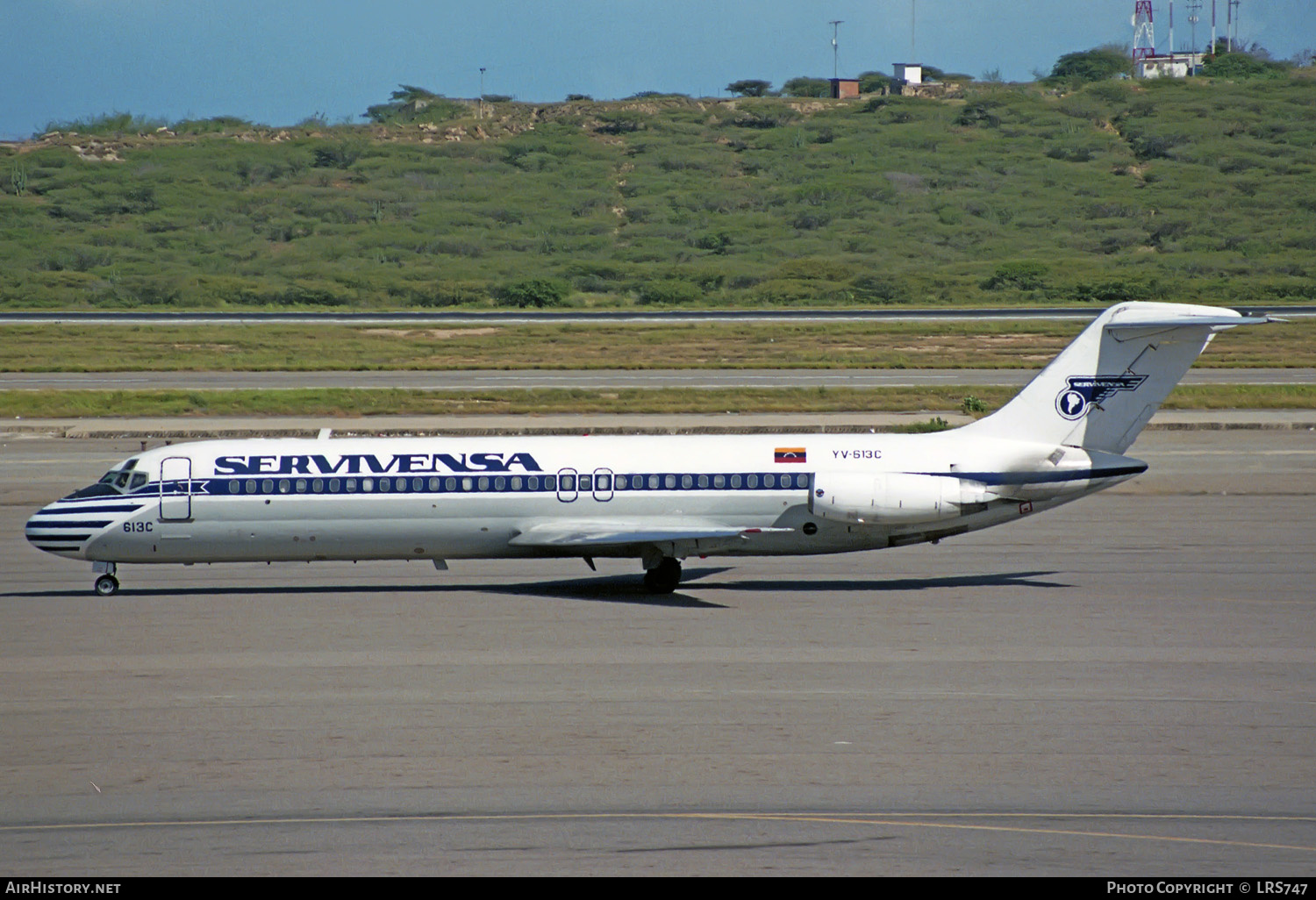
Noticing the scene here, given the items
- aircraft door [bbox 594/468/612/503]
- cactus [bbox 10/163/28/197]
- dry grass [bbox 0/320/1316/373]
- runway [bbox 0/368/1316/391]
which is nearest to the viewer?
aircraft door [bbox 594/468/612/503]

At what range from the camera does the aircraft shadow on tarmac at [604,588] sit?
23328 millimetres

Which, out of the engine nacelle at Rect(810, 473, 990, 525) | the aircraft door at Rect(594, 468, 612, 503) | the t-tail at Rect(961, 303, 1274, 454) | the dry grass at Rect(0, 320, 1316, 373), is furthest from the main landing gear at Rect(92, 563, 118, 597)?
the dry grass at Rect(0, 320, 1316, 373)

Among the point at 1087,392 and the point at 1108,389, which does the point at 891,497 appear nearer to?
the point at 1087,392

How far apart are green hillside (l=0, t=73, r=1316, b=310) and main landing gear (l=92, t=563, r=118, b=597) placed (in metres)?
69.1

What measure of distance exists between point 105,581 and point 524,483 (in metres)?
7.39

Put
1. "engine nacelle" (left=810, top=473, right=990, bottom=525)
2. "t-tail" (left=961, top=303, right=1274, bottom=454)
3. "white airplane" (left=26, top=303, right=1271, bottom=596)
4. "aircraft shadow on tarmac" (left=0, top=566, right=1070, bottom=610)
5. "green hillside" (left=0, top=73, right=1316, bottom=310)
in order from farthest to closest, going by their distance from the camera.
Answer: "green hillside" (left=0, top=73, right=1316, bottom=310), "t-tail" (left=961, top=303, right=1274, bottom=454), "aircraft shadow on tarmac" (left=0, top=566, right=1070, bottom=610), "white airplane" (left=26, top=303, right=1271, bottom=596), "engine nacelle" (left=810, top=473, right=990, bottom=525)

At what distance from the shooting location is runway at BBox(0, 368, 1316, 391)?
53.9m

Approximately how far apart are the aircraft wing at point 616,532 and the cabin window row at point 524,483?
1.96 ft

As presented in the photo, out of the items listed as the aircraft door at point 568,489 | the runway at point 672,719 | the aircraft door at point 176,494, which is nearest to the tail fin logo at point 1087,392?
the runway at point 672,719

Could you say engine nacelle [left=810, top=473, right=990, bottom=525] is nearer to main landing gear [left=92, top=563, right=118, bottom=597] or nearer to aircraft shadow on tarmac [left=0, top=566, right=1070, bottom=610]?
aircraft shadow on tarmac [left=0, top=566, right=1070, bottom=610]

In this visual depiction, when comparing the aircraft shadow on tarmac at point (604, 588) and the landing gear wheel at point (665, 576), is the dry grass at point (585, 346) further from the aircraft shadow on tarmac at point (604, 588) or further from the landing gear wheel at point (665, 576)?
the landing gear wheel at point (665, 576)

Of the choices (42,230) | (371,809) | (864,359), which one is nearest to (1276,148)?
(864,359)
